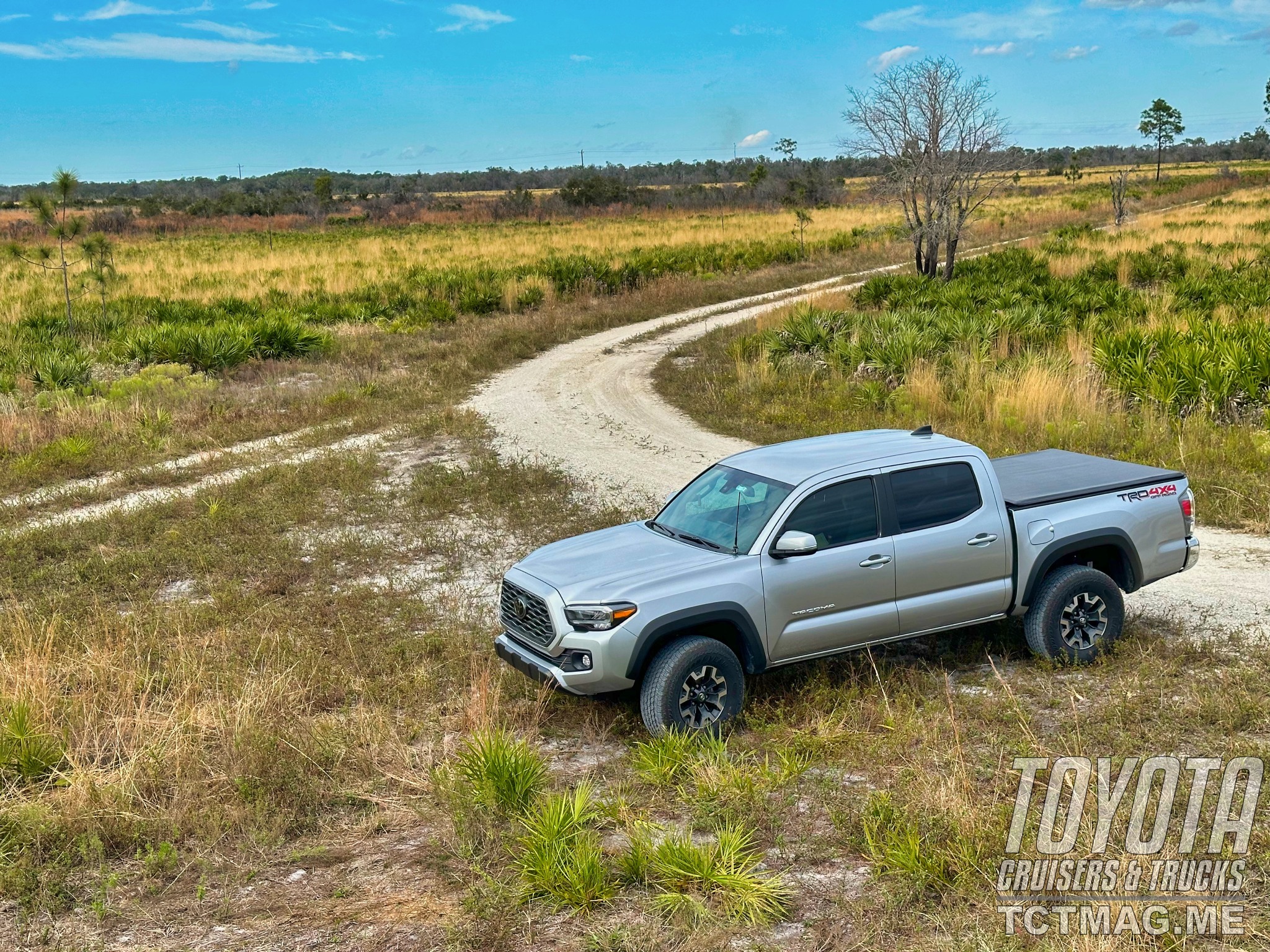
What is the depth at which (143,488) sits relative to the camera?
13.8m

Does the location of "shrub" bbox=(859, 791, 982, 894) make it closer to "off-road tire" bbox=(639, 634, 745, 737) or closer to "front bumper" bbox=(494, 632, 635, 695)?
"off-road tire" bbox=(639, 634, 745, 737)

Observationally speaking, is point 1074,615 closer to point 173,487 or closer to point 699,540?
point 699,540

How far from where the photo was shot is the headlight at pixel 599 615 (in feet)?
20.0

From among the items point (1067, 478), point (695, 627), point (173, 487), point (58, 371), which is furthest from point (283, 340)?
point (1067, 478)

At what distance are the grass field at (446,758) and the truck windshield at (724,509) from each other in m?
1.14

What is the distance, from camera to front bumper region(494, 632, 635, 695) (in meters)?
6.08

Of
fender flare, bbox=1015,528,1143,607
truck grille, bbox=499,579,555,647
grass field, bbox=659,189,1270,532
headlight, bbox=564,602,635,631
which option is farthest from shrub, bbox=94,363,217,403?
fender flare, bbox=1015,528,1143,607

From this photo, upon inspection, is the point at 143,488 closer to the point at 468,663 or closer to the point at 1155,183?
the point at 468,663

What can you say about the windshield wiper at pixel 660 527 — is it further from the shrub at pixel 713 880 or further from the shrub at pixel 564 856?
the shrub at pixel 713 880

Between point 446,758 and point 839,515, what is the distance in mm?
2894

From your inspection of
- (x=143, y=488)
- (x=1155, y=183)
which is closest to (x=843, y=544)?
(x=143, y=488)

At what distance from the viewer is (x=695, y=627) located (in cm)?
633

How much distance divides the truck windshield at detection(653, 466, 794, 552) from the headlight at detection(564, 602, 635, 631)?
3.00 feet

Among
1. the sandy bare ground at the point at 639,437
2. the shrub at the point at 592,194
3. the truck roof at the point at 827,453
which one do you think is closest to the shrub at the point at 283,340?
the sandy bare ground at the point at 639,437
